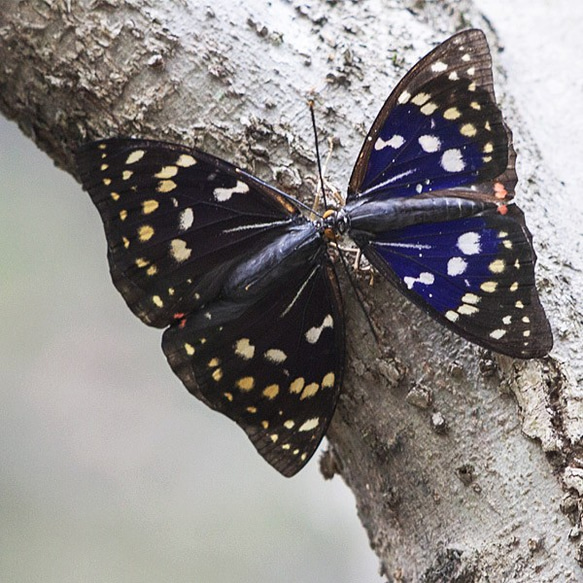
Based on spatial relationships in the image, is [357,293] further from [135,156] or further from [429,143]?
[135,156]

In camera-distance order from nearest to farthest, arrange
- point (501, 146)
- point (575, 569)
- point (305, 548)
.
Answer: point (575, 569)
point (501, 146)
point (305, 548)

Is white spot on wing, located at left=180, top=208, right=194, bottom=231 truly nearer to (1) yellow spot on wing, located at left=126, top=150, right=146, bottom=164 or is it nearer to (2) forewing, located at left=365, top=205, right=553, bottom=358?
(1) yellow spot on wing, located at left=126, top=150, right=146, bottom=164

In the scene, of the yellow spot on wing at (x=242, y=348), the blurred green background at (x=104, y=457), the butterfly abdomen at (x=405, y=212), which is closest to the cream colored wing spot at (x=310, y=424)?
the yellow spot on wing at (x=242, y=348)

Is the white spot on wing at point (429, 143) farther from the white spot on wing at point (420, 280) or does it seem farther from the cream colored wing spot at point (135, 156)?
the cream colored wing spot at point (135, 156)

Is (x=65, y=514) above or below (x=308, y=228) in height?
below

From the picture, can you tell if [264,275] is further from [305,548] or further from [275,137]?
[305,548]

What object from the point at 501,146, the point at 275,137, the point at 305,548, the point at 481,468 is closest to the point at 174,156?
the point at 275,137

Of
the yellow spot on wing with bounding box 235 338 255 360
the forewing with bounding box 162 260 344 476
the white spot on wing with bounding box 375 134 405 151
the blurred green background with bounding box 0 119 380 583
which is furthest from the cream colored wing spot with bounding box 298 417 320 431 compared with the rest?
the blurred green background with bounding box 0 119 380 583
